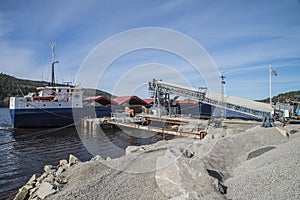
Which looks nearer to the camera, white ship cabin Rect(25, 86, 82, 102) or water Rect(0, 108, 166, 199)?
water Rect(0, 108, 166, 199)

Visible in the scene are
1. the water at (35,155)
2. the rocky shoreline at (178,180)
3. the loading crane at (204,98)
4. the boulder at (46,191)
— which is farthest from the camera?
the loading crane at (204,98)

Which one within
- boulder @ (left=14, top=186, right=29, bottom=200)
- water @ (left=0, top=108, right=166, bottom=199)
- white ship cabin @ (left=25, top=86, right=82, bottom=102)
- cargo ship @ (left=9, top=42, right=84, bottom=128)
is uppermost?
white ship cabin @ (left=25, top=86, right=82, bottom=102)

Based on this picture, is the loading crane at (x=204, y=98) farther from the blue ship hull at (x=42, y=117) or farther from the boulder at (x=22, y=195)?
the boulder at (x=22, y=195)

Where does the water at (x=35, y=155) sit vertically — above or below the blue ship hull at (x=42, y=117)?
below

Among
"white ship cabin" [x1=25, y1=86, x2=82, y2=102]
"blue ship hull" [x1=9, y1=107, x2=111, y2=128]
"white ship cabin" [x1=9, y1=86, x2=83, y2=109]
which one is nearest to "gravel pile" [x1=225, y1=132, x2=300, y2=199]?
"blue ship hull" [x1=9, y1=107, x2=111, y2=128]

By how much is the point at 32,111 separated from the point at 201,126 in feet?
73.5

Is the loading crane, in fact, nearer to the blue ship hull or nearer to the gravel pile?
the blue ship hull

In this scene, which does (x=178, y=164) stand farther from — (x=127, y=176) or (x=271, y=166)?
(x=271, y=166)

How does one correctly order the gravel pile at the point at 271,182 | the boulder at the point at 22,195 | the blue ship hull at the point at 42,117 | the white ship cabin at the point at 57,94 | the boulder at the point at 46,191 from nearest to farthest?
1. the gravel pile at the point at 271,182
2. the boulder at the point at 46,191
3. the boulder at the point at 22,195
4. the blue ship hull at the point at 42,117
5. the white ship cabin at the point at 57,94

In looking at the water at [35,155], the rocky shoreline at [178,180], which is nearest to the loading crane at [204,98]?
the water at [35,155]

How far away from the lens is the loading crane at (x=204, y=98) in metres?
24.0

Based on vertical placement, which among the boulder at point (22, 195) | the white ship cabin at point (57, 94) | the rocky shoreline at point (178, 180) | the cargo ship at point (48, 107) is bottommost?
the boulder at point (22, 195)

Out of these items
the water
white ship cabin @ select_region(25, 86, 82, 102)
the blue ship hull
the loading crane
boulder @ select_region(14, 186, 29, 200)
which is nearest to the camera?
boulder @ select_region(14, 186, 29, 200)

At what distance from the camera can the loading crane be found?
24.0 metres
